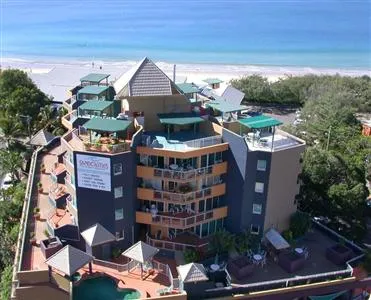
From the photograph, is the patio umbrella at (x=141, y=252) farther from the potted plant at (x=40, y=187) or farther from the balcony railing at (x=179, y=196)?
the potted plant at (x=40, y=187)

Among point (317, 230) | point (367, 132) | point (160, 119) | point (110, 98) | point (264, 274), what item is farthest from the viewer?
point (367, 132)

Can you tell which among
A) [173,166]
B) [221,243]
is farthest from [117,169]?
[221,243]

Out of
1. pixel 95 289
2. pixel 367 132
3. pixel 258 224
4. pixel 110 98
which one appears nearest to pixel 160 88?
pixel 110 98

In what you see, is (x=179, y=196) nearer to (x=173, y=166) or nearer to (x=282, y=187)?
(x=173, y=166)

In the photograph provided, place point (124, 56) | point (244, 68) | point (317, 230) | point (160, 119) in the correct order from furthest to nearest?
point (124, 56) → point (244, 68) → point (317, 230) → point (160, 119)

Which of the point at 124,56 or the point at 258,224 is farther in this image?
the point at 124,56

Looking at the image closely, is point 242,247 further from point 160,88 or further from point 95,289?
point 160,88

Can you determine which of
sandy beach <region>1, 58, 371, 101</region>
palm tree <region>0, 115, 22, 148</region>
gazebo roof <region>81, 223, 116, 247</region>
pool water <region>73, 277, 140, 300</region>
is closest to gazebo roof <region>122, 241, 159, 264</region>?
gazebo roof <region>81, 223, 116, 247</region>
